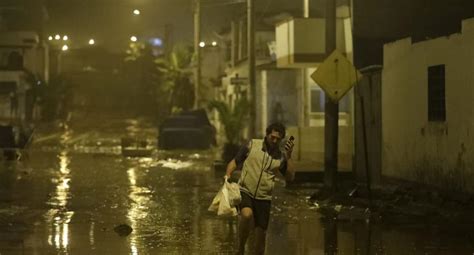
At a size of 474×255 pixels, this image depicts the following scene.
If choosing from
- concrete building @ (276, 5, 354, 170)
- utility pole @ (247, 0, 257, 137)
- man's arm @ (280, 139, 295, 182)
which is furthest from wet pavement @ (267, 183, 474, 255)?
utility pole @ (247, 0, 257, 137)

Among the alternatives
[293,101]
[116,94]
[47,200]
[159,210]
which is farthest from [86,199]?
[116,94]

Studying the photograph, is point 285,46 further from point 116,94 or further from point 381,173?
point 116,94

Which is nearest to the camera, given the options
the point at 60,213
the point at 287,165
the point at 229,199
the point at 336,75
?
the point at 229,199

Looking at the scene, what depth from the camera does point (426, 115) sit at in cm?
1767

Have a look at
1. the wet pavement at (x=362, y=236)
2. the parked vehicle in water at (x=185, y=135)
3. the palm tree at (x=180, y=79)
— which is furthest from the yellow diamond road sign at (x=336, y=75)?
the palm tree at (x=180, y=79)

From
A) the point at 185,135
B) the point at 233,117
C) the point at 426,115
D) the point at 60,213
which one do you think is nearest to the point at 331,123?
the point at 426,115

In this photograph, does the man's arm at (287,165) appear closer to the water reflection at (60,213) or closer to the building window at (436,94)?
the water reflection at (60,213)

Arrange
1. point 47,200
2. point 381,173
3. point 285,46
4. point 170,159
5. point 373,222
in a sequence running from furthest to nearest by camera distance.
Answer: point 170,159
point 285,46
point 381,173
point 47,200
point 373,222

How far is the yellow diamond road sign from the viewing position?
16766 millimetres

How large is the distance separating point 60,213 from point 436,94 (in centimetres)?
769

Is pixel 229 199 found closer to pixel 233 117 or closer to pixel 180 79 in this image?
pixel 233 117

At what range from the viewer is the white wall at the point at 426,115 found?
1562 cm

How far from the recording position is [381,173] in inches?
793

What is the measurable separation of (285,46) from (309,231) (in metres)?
15.5
